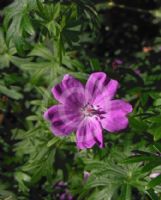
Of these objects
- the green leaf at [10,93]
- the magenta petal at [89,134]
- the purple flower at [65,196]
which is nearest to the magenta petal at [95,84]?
the magenta petal at [89,134]

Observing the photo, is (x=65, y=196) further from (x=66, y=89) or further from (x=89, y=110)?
(x=66, y=89)

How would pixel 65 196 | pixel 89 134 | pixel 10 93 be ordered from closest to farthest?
pixel 89 134 → pixel 10 93 → pixel 65 196

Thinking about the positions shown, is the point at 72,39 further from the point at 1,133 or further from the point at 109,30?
the point at 109,30

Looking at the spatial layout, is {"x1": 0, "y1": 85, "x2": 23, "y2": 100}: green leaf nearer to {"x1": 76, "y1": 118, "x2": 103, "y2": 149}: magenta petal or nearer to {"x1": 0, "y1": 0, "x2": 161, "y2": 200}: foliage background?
{"x1": 0, "y1": 0, "x2": 161, "y2": 200}: foliage background

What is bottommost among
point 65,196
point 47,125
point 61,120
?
point 65,196

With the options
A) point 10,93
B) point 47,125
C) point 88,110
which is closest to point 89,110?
point 88,110
